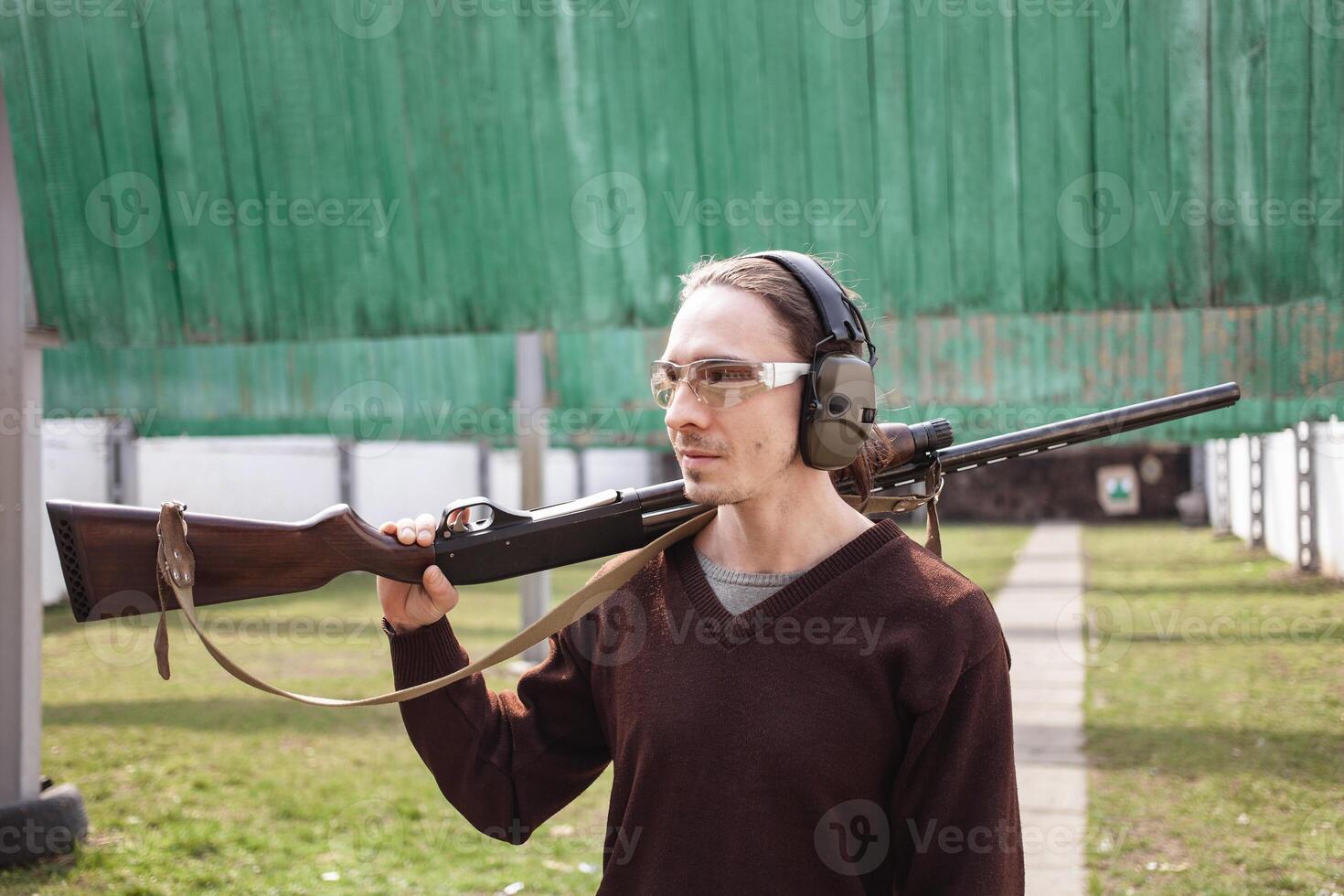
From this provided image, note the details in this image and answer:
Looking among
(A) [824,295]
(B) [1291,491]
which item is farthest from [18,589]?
(B) [1291,491]

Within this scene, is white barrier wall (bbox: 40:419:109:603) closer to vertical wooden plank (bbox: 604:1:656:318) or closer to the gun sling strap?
vertical wooden plank (bbox: 604:1:656:318)

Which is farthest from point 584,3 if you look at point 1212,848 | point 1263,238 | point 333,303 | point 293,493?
point 293,493

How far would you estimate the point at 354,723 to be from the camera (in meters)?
7.32

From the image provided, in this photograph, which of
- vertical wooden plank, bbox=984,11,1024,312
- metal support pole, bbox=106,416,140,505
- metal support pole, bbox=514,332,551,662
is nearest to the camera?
vertical wooden plank, bbox=984,11,1024,312

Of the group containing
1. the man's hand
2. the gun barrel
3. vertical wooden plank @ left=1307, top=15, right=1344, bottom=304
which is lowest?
the man's hand

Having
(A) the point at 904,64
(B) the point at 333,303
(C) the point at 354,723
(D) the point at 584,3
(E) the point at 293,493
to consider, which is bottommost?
(C) the point at 354,723

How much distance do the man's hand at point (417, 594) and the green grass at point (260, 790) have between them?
2718 mm

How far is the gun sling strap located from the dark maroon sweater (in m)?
0.13

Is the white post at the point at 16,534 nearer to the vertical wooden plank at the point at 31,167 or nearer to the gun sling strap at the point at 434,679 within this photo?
the vertical wooden plank at the point at 31,167

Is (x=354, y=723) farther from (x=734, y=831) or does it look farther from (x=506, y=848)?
(x=734, y=831)

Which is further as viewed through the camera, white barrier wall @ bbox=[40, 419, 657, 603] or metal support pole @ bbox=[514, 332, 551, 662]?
white barrier wall @ bbox=[40, 419, 657, 603]

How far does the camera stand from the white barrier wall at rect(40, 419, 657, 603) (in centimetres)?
1380

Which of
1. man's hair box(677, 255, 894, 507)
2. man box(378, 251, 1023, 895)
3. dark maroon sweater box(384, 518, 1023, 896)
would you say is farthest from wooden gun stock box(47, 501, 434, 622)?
man's hair box(677, 255, 894, 507)

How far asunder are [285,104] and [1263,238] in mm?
4600
